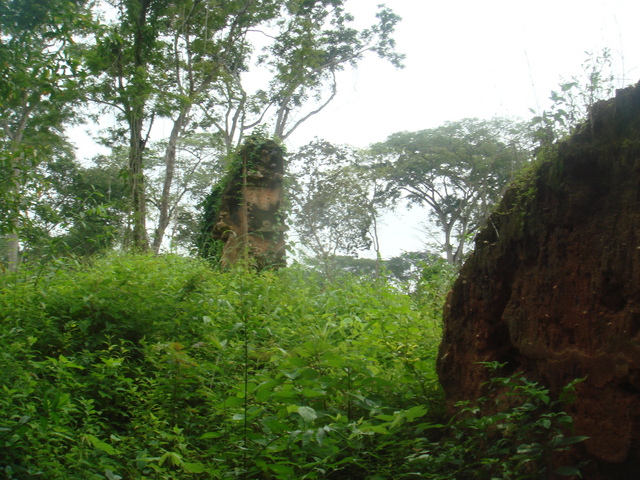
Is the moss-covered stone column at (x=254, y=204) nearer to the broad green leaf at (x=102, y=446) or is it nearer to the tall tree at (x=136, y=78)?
the tall tree at (x=136, y=78)

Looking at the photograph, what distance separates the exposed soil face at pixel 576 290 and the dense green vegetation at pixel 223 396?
194mm

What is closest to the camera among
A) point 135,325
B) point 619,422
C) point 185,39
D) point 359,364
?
point 619,422

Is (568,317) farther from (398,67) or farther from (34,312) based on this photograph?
(398,67)

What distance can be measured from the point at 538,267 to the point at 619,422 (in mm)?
822

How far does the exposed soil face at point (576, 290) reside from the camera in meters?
2.12

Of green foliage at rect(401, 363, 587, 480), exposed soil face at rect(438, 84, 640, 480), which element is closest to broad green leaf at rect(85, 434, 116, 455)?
green foliage at rect(401, 363, 587, 480)

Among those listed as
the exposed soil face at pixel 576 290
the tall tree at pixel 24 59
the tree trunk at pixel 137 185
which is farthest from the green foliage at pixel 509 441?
the tree trunk at pixel 137 185

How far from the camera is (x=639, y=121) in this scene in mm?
2359

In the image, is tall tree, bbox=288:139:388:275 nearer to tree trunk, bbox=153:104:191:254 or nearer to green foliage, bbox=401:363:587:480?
tree trunk, bbox=153:104:191:254

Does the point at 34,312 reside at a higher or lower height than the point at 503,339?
higher

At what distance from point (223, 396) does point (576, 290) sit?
217 centimetres

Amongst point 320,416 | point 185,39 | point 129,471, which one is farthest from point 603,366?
point 185,39

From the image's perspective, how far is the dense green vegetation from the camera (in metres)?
2.50

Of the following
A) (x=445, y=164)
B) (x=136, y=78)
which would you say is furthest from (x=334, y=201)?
(x=136, y=78)
